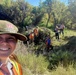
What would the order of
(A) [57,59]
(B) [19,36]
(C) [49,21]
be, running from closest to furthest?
(B) [19,36] → (A) [57,59] → (C) [49,21]

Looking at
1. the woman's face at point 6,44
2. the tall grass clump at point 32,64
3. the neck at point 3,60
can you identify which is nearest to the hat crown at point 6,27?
the woman's face at point 6,44

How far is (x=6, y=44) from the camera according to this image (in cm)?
210

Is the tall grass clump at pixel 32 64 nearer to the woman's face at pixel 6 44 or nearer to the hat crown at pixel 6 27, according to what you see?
the woman's face at pixel 6 44

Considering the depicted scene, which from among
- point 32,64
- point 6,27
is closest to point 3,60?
point 6,27

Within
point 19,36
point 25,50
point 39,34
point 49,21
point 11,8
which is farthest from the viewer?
A: point 49,21

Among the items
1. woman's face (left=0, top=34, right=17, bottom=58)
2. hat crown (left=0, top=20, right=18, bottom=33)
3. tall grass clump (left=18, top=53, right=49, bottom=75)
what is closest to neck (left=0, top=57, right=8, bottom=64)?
woman's face (left=0, top=34, right=17, bottom=58)

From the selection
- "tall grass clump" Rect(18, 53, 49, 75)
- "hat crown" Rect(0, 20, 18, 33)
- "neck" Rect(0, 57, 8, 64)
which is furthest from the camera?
"tall grass clump" Rect(18, 53, 49, 75)

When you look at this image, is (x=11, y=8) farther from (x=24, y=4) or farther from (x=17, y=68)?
(x=17, y=68)

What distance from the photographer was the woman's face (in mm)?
2066

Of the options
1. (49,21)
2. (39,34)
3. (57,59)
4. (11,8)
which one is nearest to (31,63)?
(57,59)

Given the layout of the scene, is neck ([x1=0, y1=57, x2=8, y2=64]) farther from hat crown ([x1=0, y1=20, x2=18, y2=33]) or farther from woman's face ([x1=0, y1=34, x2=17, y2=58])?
hat crown ([x1=0, y1=20, x2=18, y2=33])

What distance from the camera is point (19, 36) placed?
2102mm

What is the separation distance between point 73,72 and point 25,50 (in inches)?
102

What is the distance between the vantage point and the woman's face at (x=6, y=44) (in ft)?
6.78
